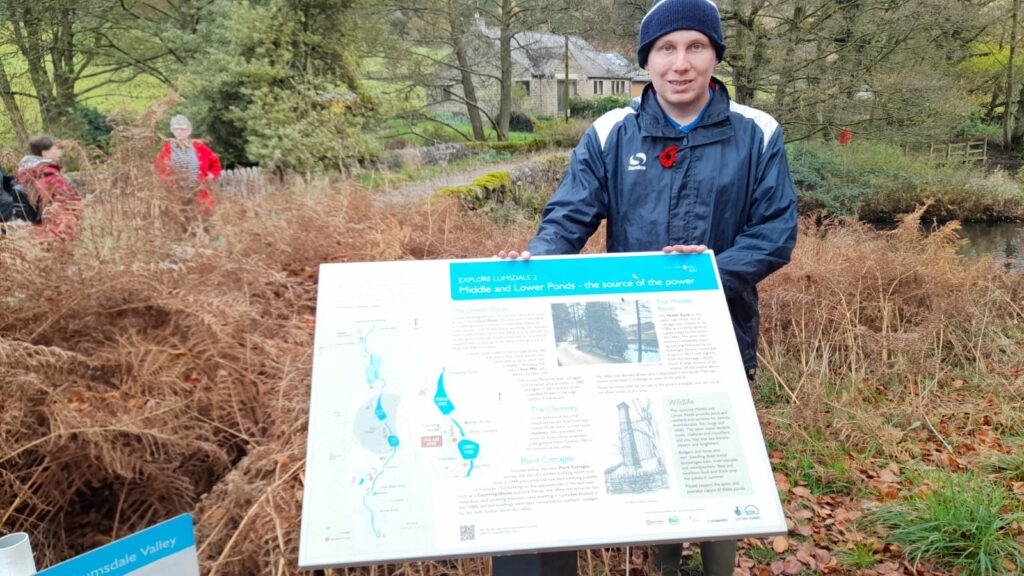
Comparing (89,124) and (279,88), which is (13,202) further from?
(89,124)

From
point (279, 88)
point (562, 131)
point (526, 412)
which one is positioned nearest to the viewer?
point (526, 412)

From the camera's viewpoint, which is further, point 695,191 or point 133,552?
point 695,191

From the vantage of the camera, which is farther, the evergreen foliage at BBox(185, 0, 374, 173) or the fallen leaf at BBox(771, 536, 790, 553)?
the evergreen foliage at BBox(185, 0, 374, 173)

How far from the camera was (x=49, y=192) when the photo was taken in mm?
5332

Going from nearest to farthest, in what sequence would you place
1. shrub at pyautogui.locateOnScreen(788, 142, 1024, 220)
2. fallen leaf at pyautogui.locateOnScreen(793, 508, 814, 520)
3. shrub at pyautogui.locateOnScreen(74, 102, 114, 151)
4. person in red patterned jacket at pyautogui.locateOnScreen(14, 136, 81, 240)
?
person in red patterned jacket at pyautogui.locateOnScreen(14, 136, 81, 240) → fallen leaf at pyautogui.locateOnScreen(793, 508, 814, 520) → shrub at pyautogui.locateOnScreen(788, 142, 1024, 220) → shrub at pyautogui.locateOnScreen(74, 102, 114, 151)

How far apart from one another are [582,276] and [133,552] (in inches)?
53.0

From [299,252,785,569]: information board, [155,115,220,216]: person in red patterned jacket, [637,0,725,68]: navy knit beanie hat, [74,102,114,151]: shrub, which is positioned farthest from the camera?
[74,102,114,151]: shrub

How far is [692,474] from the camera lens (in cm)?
188

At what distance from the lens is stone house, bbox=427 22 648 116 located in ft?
89.7

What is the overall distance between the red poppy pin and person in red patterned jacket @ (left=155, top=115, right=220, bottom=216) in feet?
14.8

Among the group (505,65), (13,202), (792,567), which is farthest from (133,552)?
(505,65)

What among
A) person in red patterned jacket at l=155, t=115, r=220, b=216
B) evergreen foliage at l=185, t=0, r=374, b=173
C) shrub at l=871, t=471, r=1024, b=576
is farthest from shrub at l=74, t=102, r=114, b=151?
shrub at l=871, t=471, r=1024, b=576

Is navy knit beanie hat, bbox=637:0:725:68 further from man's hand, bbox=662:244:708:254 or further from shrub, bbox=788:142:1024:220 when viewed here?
shrub, bbox=788:142:1024:220

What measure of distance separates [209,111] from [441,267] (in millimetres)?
15357
